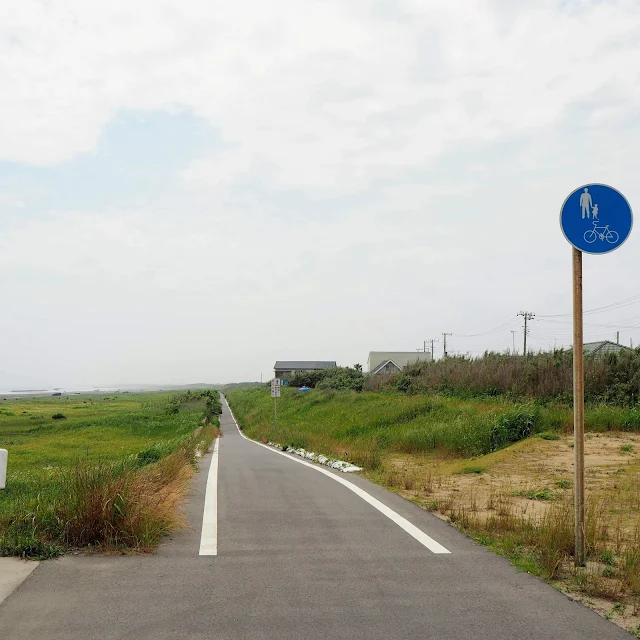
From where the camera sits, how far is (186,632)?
13.4 feet

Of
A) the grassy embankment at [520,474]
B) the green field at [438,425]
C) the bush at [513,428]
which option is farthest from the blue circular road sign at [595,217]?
the bush at [513,428]

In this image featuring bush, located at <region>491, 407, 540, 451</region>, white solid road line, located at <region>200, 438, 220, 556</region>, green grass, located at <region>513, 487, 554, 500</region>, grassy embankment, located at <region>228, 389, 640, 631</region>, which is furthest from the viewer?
bush, located at <region>491, 407, 540, 451</region>

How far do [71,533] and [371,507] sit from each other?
4221 millimetres

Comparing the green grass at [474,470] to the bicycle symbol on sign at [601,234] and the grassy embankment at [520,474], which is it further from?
the bicycle symbol on sign at [601,234]

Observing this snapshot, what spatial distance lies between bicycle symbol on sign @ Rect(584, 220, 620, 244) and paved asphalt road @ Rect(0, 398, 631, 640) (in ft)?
10.5

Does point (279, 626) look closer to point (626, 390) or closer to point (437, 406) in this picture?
point (626, 390)

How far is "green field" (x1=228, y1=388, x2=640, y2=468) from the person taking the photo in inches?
681

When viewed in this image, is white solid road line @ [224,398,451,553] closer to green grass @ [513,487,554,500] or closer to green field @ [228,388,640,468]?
green grass @ [513,487,554,500]

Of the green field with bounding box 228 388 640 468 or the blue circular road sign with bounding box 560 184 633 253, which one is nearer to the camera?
the blue circular road sign with bounding box 560 184 633 253

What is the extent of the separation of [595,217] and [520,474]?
26.8 feet

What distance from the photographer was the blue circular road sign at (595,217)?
19.0ft

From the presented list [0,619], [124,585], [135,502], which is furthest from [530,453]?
[0,619]

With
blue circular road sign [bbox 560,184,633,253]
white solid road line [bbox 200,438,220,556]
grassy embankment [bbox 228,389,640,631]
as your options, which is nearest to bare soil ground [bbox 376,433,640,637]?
grassy embankment [bbox 228,389,640,631]

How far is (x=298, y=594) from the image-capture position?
4.85 m
